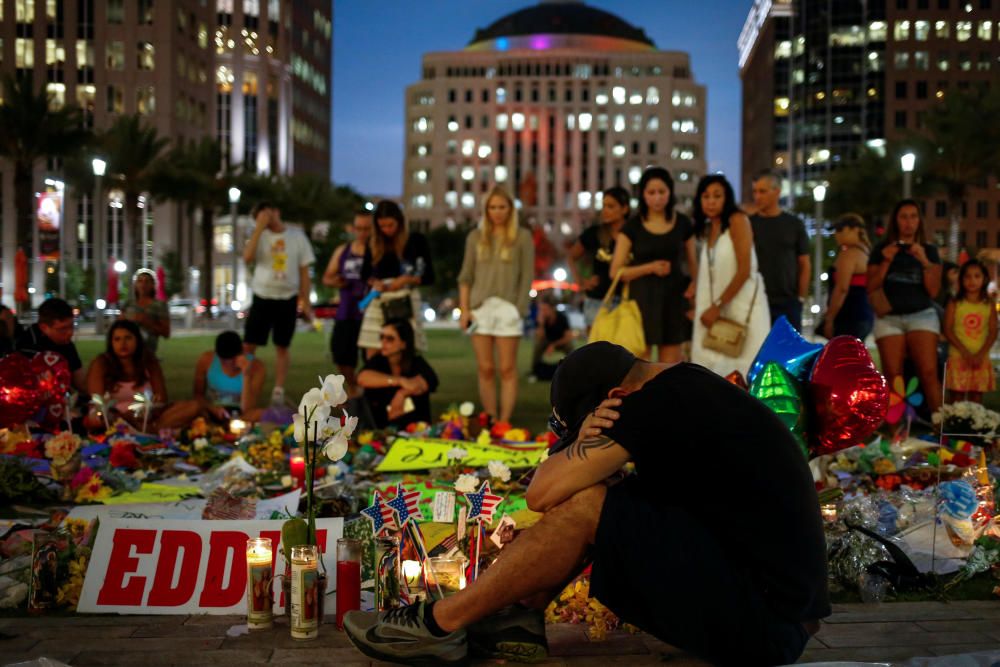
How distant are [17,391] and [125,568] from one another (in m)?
2.92

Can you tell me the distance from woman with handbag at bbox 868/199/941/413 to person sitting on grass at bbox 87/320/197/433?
549 cm

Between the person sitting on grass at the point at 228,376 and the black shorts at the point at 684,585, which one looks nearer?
the black shorts at the point at 684,585

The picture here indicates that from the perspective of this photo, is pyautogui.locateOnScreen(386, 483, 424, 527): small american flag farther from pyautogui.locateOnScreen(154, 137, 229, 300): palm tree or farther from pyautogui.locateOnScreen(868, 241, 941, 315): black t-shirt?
pyautogui.locateOnScreen(154, 137, 229, 300): palm tree

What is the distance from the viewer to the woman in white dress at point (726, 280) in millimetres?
6824

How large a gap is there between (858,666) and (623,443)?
3.16ft

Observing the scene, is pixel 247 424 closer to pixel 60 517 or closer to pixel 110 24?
pixel 60 517

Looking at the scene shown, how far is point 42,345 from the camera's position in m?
7.86

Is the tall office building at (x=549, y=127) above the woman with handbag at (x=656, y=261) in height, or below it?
above

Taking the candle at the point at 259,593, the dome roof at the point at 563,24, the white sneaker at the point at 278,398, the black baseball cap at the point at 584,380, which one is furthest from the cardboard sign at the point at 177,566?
the dome roof at the point at 563,24

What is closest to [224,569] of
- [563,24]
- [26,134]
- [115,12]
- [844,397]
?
[844,397]

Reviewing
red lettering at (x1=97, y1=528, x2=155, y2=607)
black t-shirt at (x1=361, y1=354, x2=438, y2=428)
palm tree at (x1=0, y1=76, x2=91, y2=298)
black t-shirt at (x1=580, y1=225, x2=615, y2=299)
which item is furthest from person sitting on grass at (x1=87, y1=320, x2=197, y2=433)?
palm tree at (x1=0, y1=76, x2=91, y2=298)

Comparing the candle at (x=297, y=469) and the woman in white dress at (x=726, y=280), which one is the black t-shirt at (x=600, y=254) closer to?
the woman in white dress at (x=726, y=280)

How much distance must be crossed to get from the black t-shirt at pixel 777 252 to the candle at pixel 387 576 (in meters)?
4.91

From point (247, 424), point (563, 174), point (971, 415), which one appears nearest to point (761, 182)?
point (971, 415)
